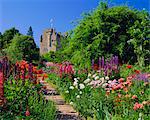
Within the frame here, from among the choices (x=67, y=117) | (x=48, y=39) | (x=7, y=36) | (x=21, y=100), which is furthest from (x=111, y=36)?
(x=48, y=39)

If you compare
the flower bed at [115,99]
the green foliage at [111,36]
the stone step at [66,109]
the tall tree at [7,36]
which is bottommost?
the stone step at [66,109]

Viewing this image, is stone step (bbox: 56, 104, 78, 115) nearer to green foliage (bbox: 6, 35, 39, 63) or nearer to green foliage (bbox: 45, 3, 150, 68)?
green foliage (bbox: 45, 3, 150, 68)

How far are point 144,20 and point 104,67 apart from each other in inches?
200

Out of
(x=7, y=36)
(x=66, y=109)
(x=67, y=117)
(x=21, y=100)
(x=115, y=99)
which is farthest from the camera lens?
(x=7, y=36)

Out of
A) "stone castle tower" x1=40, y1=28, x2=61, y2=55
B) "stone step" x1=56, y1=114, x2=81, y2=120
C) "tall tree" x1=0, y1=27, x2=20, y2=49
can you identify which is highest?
"stone castle tower" x1=40, y1=28, x2=61, y2=55

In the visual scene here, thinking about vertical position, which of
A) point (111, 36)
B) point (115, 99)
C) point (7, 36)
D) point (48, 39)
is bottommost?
point (115, 99)

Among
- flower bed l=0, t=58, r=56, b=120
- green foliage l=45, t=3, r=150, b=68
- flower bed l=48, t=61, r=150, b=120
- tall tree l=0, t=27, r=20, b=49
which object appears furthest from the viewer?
tall tree l=0, t=27, r=20, b=49

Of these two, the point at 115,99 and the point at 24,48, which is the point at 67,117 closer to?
the point at 115,99

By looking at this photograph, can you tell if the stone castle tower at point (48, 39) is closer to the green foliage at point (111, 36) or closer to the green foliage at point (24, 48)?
the green foliage at point (24, 48)

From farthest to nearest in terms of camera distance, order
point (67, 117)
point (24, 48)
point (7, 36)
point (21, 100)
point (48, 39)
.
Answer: point (48, 39) → point (7, 36) → point (24, 48) → point (67, 117) → point (21, 100)

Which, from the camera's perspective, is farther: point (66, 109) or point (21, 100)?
point (66, 109)

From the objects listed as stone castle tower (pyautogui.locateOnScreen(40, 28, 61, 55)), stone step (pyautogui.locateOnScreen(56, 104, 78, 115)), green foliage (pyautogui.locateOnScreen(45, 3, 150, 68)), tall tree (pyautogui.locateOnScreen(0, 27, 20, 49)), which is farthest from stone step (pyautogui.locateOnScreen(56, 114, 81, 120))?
stone castle tower (pyautogui.locateOnScreen(40, 28, 61, 55))

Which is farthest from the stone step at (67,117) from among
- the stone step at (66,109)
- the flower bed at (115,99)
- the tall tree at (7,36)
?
the tall tree at (7,36)

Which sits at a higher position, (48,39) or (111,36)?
(48,39)
